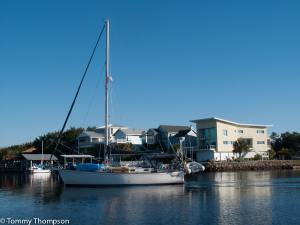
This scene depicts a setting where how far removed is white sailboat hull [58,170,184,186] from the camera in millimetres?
29469

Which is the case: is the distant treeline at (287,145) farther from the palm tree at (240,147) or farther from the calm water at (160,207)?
the calm water at (160,207)

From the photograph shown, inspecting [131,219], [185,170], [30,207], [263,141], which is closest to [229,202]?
[131,219]

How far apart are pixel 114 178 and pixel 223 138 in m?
46.9

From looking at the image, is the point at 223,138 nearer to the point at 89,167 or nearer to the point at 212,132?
the point at 212,132

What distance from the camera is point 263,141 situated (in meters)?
79.1

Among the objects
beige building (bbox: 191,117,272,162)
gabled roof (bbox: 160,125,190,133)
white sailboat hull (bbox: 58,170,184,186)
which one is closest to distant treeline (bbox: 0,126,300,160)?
beige building (bbox: 191,117,272,162)

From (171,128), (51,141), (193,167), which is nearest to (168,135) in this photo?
(171,128)

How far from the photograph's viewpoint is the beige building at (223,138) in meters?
70.4

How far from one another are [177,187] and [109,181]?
672 cm

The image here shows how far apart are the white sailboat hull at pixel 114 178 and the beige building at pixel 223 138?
1583 inches

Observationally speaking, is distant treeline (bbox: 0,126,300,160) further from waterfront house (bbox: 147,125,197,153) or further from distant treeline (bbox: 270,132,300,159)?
waterfront house (bbox: 147,125,197,153)

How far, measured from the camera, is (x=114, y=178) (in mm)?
29438

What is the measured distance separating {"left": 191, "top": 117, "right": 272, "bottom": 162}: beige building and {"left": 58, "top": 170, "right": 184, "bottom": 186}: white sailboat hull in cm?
4021

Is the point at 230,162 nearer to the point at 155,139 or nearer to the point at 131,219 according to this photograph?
the point at 155,139
